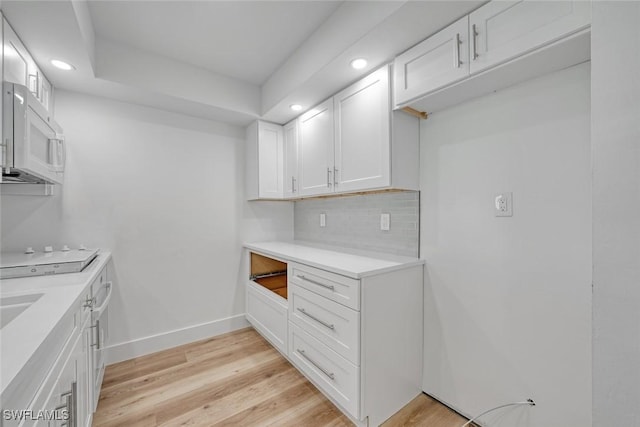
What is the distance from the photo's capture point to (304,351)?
1.92m

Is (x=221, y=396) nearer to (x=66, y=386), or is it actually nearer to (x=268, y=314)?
(x=268, y=314)

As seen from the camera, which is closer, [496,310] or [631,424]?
[631,424]

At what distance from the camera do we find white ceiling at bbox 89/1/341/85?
1.69 m

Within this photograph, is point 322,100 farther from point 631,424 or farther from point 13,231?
point 13,231

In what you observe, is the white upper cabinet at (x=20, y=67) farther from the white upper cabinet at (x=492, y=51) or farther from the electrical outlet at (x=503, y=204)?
the electrical outlet at (x=503, y=204)

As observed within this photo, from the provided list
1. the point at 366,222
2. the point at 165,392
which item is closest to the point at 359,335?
the point at 366,222

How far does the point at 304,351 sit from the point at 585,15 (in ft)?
7.34

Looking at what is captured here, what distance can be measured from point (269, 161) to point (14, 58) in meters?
1.75

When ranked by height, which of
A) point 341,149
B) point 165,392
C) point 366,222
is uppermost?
point 341,149

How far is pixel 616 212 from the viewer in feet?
2.02

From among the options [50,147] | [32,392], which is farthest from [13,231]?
[32,392]

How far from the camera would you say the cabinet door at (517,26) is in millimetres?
1036

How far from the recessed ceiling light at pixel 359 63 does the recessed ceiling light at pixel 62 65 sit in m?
1.84

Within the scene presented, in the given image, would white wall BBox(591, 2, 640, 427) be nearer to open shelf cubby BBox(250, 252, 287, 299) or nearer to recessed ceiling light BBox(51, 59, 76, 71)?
open shelf cubby BBox(250, 252, 287, 299)
